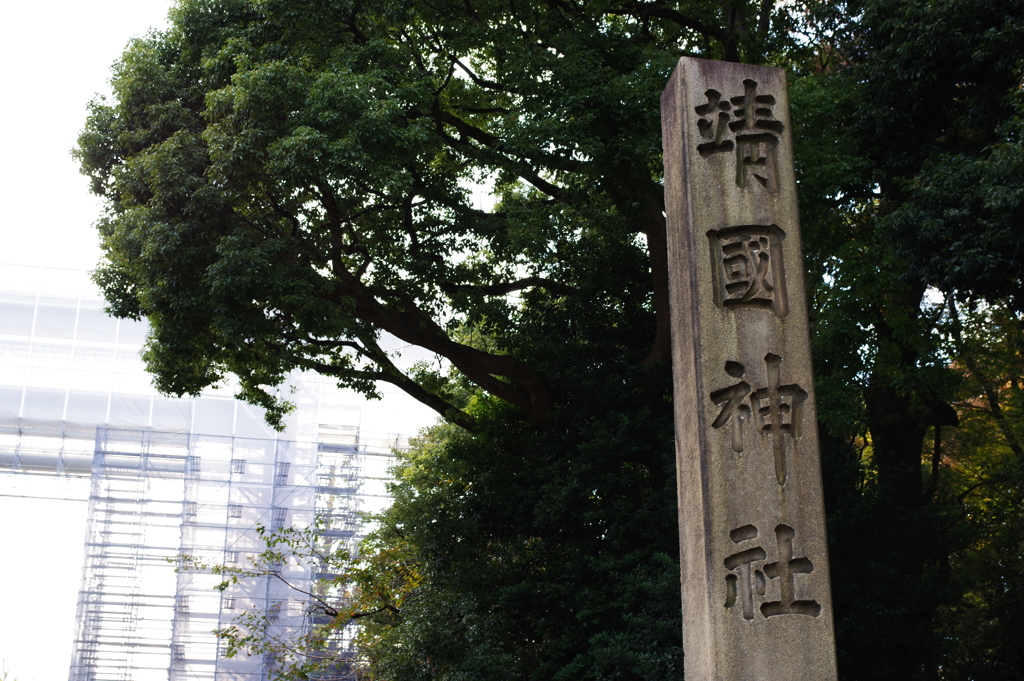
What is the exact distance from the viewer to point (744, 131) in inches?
156

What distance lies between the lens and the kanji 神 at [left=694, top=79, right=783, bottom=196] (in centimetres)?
393

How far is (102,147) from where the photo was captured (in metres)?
8.88

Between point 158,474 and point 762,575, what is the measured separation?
16857mm

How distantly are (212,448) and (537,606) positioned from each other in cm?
1188

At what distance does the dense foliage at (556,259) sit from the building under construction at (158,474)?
6739 mm

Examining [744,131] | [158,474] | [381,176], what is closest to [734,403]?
[744,131]

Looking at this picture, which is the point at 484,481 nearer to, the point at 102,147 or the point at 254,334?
the point at 254,334

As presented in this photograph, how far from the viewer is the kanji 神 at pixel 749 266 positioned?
3.75m

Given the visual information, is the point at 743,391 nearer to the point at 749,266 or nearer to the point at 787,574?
the point at 749,266

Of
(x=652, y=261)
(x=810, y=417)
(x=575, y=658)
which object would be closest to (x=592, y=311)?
(x=652, y=261)

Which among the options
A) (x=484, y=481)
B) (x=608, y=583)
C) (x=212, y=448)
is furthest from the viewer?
(x=212, y=448)

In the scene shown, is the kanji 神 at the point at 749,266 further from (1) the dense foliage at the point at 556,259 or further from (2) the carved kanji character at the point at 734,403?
(1) the dense foliage at the point at 556,259

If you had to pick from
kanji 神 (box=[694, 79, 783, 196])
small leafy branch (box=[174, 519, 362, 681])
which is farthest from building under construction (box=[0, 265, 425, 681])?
kanji 神 (box=[694, 79, 783, 196])

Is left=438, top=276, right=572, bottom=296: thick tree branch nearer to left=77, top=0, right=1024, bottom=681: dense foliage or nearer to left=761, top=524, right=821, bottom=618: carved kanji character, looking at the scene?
left=77, top=0, right=1024, bottom=681: dense foliage
